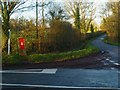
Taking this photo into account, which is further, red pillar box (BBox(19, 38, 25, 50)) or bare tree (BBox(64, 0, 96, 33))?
bare tree (BBox(64, 0, 96, 33))

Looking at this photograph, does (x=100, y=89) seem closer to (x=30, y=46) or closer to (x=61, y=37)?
(x=30, y=46)

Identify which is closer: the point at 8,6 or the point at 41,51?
the point at 8,6

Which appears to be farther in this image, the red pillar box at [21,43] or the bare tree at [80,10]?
the bare tree at [80,10]

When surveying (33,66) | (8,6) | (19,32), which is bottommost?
(33,66)

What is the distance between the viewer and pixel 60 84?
28.1 feet

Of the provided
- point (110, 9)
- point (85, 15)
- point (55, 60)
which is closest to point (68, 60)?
point (55, 60)

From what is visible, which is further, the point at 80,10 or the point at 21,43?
the point at 80,10

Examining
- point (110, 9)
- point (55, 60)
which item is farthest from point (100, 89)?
point (110, 9)

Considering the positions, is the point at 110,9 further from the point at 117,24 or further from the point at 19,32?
the point at 19,32

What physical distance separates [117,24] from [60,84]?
33761mm

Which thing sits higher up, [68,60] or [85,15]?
[85,15]

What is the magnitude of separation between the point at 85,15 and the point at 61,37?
2845 centimetres

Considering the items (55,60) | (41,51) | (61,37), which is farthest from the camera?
(61,37)

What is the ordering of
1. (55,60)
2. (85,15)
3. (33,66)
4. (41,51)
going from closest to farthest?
1. (33,66)
2. (55,60)
3. (41,51)
4. (85,15)
